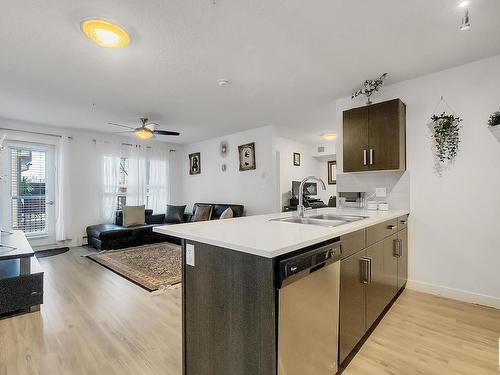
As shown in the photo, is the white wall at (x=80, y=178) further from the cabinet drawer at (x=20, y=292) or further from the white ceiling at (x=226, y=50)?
the cabinet drawer at (x=20, y=292)

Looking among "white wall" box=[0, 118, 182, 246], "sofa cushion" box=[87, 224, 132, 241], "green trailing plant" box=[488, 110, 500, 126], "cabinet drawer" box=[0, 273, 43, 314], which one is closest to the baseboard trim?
"green trailing plant" box=[488, 110, 500, 126]

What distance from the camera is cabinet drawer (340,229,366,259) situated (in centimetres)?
155

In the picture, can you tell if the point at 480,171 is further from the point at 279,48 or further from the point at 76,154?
the point at 76,154

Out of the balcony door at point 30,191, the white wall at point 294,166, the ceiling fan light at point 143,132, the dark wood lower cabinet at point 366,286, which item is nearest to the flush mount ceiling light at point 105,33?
the ceiling fan light at point 143,132

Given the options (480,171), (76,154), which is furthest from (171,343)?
(76,154)

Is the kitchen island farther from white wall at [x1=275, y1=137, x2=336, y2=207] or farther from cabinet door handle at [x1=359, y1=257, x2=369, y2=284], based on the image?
white wall at [x1=275, y1=137, x2=336, y2=207]

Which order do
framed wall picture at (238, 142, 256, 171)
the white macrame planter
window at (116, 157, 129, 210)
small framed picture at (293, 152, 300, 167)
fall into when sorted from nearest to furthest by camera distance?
the white macrame planter, framed wall picture at (238, 142, 256, 171), window at (116, 157, 129, 210), small framed picture at (293, 152, 300, 167)

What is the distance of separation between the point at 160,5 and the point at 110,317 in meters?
2.60

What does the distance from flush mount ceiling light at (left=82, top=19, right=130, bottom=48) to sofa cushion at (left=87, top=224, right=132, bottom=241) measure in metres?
3.61

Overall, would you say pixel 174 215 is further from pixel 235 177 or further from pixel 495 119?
pixel 495 119

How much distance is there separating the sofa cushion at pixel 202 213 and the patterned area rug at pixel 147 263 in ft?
2.56

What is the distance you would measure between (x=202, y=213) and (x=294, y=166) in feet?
8.53

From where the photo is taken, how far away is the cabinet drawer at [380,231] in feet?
6.27

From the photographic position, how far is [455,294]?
2.61 metres
